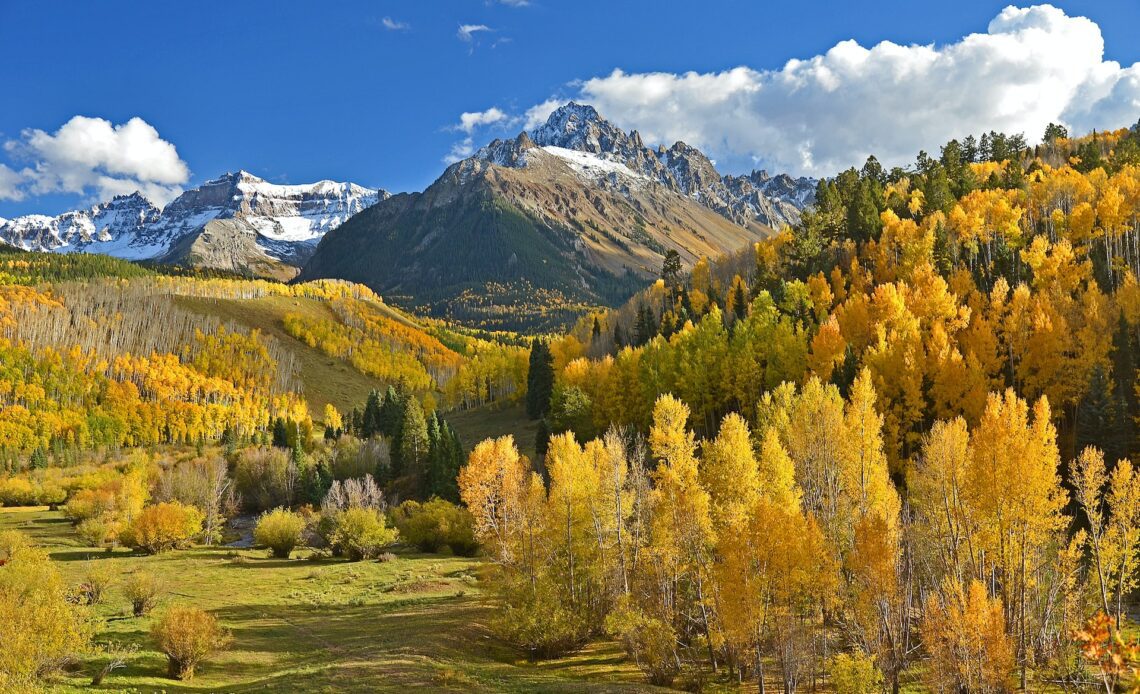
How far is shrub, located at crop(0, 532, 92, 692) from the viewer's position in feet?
91.3

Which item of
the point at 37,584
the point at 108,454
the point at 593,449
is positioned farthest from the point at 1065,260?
the point at 108,454

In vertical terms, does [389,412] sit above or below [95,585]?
above

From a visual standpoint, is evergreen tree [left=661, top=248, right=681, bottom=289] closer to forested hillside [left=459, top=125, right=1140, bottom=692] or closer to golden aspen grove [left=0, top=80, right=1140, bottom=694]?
golden aspen grove [left=0, top=80, right=1140, bottom=694]

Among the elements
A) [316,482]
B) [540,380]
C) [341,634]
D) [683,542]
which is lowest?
[341,634]

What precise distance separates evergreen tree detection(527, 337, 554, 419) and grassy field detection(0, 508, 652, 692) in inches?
2237

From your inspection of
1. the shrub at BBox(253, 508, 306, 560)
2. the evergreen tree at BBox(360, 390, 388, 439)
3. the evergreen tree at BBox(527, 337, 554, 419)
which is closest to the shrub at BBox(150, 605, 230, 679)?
the shrub at BBox(253, 508, 306, 560)

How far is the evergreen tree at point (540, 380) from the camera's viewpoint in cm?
13062

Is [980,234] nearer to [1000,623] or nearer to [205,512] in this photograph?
[1000,623]

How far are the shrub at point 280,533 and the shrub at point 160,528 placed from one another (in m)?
9.17

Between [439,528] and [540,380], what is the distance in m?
54.7

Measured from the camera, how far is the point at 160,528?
78.7 meters

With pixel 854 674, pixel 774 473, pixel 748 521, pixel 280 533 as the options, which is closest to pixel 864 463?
pixel 774 473

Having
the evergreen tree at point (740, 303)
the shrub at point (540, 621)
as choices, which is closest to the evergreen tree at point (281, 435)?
the evergreen tree at point (740, 303)

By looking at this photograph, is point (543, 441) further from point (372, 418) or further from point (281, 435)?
point (281, 435)
